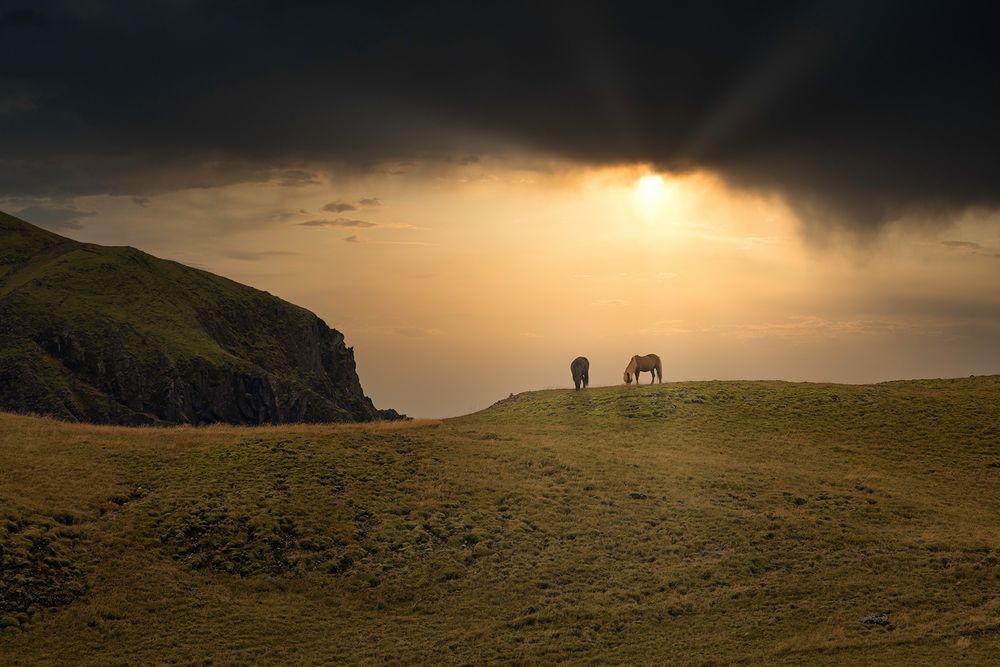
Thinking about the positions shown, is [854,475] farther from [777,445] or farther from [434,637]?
[434,637]

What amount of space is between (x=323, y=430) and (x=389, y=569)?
63.7ft

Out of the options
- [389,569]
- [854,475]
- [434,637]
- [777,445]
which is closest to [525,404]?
[777,445]

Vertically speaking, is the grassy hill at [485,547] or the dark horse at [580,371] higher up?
the dark horse at [580,371]

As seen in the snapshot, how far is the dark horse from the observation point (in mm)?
80062

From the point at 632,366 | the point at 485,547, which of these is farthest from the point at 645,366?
the point at 485,547

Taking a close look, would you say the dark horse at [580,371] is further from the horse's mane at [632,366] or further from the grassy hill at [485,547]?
the grassy hill at [485,547]

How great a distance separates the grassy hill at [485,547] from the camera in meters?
31.2

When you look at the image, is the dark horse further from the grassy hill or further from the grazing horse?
the grassy hill

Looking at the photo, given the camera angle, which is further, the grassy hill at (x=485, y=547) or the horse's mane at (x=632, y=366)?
the horse's mane at (x=632, y=366)

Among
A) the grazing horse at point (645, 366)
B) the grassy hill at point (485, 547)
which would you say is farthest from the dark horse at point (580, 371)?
the grassy hill at point (485, 547)

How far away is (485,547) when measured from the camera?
39.7 m

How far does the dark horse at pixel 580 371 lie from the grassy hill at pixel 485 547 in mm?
20397

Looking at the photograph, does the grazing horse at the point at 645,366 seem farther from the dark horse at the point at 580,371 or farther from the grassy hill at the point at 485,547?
the grassy hill at the point at 485,547

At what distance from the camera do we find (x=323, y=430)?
183ft
